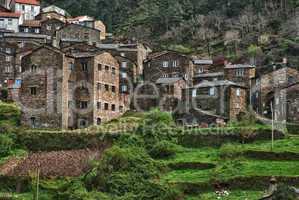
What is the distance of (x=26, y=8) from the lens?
128375mm

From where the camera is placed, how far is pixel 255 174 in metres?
55.8

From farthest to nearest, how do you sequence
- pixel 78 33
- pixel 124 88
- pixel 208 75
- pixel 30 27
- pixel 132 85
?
pixel 30 27 < pixel 78 33 < pixel 208 75 < pixel 132 85 < pixel 124 88

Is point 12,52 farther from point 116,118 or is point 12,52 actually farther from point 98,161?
point 98,161

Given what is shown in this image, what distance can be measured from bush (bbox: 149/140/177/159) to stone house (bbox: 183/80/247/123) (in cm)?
1295

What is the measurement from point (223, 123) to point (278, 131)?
882 cm

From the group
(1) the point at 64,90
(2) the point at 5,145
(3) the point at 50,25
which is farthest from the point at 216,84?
(3) the point at 50,25

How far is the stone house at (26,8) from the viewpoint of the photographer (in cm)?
12680

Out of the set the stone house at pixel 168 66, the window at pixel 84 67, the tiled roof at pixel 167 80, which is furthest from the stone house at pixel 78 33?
the window at pixel 84 67

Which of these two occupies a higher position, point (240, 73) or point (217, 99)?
point (240, 73)

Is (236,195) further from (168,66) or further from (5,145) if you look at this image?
(168,66)

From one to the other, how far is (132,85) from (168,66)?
6.03 metres

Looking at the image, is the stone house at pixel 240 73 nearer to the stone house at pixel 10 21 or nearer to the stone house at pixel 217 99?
the stone house at pixel 217 99

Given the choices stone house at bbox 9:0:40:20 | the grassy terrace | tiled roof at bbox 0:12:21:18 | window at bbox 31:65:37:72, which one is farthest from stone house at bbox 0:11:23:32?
the grassy terrace

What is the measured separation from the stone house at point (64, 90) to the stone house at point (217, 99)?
26.4ft
